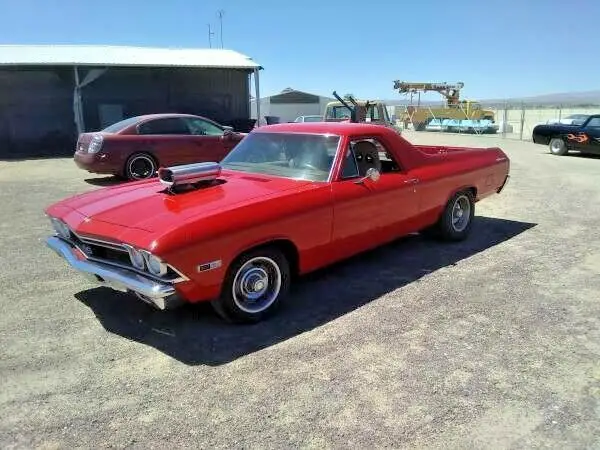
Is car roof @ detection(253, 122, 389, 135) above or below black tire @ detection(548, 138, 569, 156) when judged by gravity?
above

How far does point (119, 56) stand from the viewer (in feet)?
64.7

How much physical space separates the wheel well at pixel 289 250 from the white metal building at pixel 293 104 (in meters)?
36.0

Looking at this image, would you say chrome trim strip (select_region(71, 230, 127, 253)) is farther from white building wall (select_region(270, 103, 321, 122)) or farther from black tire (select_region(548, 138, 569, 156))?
white building wall (select_region(270, 103, 321, 122))

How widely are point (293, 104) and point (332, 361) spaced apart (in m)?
38.1

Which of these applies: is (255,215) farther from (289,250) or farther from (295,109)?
(295,109)

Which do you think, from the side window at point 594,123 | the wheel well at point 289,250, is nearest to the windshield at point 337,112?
the side window at point 594,123

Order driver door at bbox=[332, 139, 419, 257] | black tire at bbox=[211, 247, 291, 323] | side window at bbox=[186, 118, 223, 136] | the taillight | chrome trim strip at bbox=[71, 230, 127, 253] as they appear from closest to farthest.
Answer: chrome trim strip at bbox=[71, 230, 127, 253], black tire at bbox=[211, 247, 291, 323], driver door at bbox=[332, 139, 419, 257], the taillight, side window at bbox=[186, 118, 223, 136]

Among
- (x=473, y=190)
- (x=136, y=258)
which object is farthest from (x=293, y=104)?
(x=136, y=258)

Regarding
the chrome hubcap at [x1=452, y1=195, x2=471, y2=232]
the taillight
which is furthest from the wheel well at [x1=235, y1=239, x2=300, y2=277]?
the taillight

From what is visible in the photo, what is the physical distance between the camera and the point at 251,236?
376cm

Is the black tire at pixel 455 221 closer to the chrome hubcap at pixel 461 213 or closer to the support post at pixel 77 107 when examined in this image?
the chrome hubcap at pixel 461 213

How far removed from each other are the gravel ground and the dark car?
12.1 metres

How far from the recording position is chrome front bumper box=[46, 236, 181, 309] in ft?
11.1

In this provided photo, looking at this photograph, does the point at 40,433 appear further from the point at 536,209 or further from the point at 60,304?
the point at 536,209
